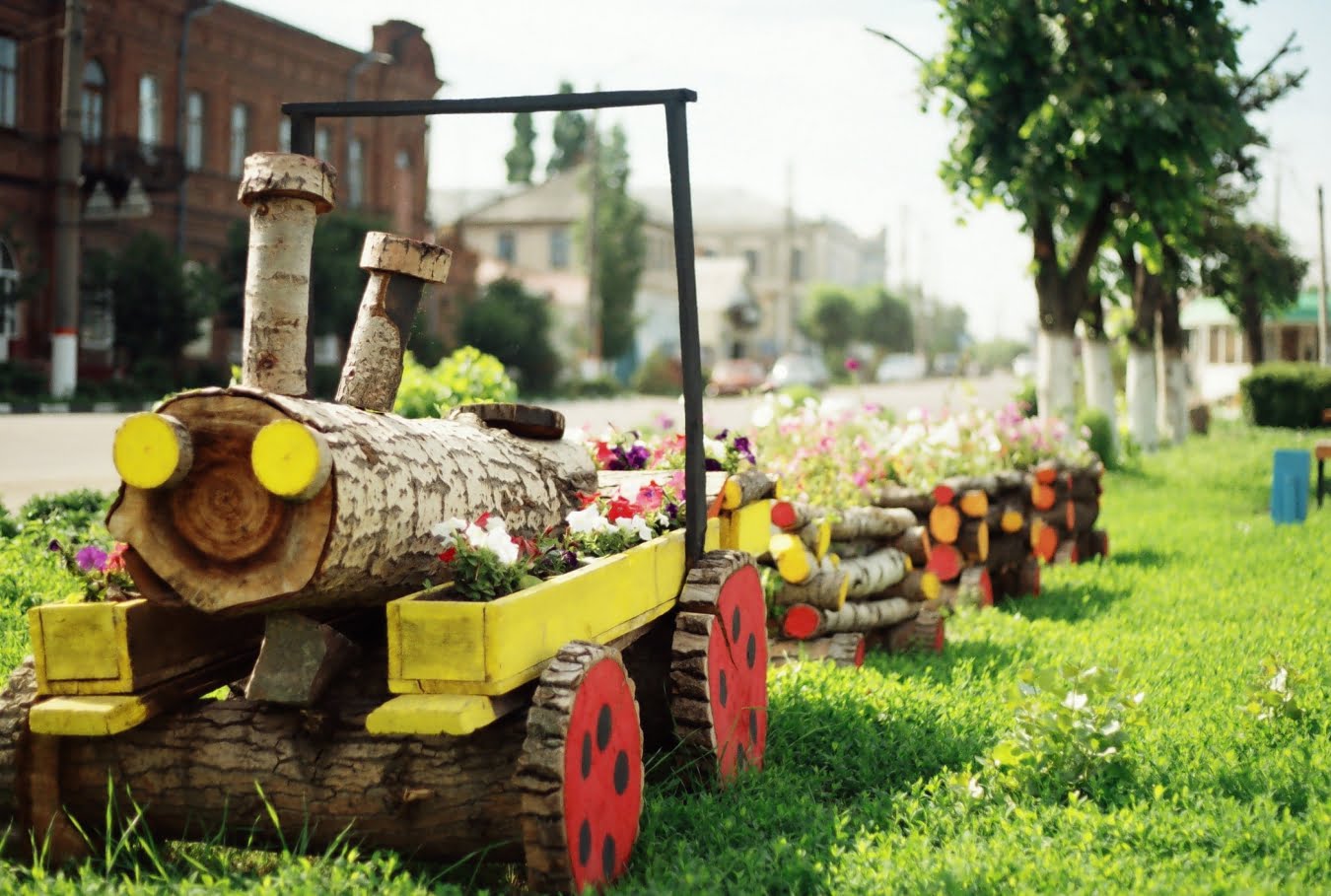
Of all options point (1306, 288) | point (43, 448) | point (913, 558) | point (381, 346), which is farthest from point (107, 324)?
point (1306, 288)

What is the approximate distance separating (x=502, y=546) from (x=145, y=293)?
80.7 ft

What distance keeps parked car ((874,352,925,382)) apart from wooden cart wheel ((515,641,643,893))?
66894 mm

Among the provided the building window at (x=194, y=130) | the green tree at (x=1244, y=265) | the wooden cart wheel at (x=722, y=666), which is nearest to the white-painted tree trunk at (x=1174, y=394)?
the green tree at (x=1244, y=265)

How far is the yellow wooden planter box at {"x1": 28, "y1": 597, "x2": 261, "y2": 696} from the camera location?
3.45 metres

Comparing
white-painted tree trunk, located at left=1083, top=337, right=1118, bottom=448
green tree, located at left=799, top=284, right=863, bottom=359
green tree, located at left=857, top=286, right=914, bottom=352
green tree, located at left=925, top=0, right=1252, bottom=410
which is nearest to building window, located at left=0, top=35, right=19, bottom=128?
green tree, located at left=925, top=0, right=1252, bottom=410

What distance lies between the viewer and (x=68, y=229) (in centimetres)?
2339

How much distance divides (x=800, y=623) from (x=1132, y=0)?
31.7 ft

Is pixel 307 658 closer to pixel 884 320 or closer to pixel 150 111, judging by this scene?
pixel 150 111

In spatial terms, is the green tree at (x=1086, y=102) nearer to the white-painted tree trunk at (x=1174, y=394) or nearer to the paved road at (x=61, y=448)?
the paved road at (x=61, y=448)

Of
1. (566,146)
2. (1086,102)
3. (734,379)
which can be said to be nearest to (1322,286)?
(734,379)

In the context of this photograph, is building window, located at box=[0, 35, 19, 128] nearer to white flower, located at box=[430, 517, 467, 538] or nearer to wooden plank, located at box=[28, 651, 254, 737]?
wooden plank, located at box=[28, 651, 254, 737]

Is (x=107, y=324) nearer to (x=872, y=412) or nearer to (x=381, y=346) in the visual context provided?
(x=872, y=412)

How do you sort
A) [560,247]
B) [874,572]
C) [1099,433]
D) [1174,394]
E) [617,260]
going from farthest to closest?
[560,247]
[617,260]
[1174,394]
[1099,433]
[874,572]

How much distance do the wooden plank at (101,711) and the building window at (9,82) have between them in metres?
24.2
